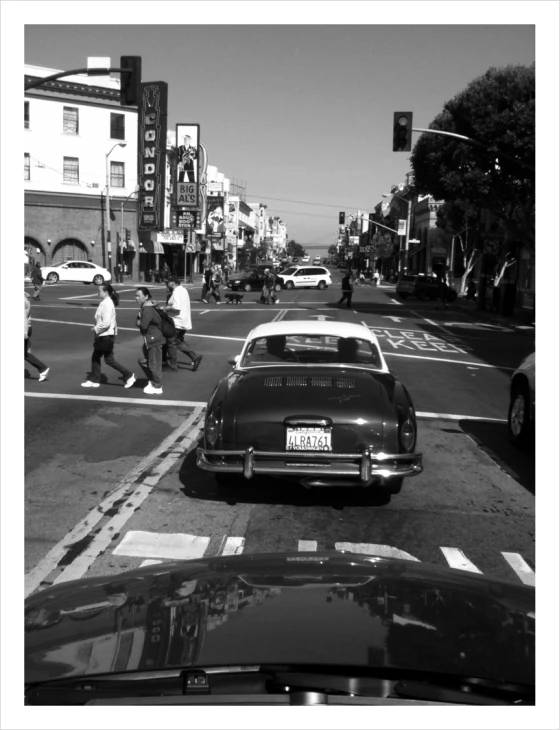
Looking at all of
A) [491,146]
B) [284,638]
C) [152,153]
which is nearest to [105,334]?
[284,638]

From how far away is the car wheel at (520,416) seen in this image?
9.59 meters

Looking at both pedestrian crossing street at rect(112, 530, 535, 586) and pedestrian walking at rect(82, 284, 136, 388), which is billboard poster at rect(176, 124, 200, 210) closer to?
pedestrian walking at rect(82, 284, 136, 388)

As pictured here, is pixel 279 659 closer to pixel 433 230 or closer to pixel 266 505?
pixel 266 505

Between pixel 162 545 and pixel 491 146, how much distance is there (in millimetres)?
25639

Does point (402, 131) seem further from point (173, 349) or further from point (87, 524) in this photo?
point (87, 524)

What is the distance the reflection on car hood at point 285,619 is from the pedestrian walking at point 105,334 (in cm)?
979

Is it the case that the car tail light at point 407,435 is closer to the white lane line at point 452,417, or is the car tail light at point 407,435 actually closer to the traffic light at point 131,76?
the white lane line at point 452,417

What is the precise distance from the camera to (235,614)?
2.91 m

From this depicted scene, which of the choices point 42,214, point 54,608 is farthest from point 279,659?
point 42,214

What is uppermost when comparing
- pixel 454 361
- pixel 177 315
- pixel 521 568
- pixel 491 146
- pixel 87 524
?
pixel 491 146

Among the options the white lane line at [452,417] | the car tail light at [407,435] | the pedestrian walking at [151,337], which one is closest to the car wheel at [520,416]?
the white lane line at [452,417]

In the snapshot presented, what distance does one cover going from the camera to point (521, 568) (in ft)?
18.7

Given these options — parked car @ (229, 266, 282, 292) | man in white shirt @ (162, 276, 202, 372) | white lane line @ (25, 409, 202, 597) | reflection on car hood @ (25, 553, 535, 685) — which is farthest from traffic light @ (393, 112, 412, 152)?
parked car @ (229, 266, 282, 292)

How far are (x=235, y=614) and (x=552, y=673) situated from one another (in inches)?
43.6
